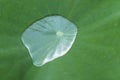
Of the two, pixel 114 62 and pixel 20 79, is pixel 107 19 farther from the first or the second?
pixel 20 79

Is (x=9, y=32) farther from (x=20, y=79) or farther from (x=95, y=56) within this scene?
(x=95, y=56)

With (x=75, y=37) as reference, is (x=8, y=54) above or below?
below

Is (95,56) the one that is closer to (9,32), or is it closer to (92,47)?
(92,47)

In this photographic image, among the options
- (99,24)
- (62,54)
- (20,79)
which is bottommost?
(20,79)

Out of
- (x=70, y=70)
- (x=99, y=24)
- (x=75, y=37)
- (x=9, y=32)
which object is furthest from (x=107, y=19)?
(x=9, y=32)

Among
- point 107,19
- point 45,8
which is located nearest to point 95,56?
point 107,19

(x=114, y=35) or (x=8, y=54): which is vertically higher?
(x=114, y=35)
